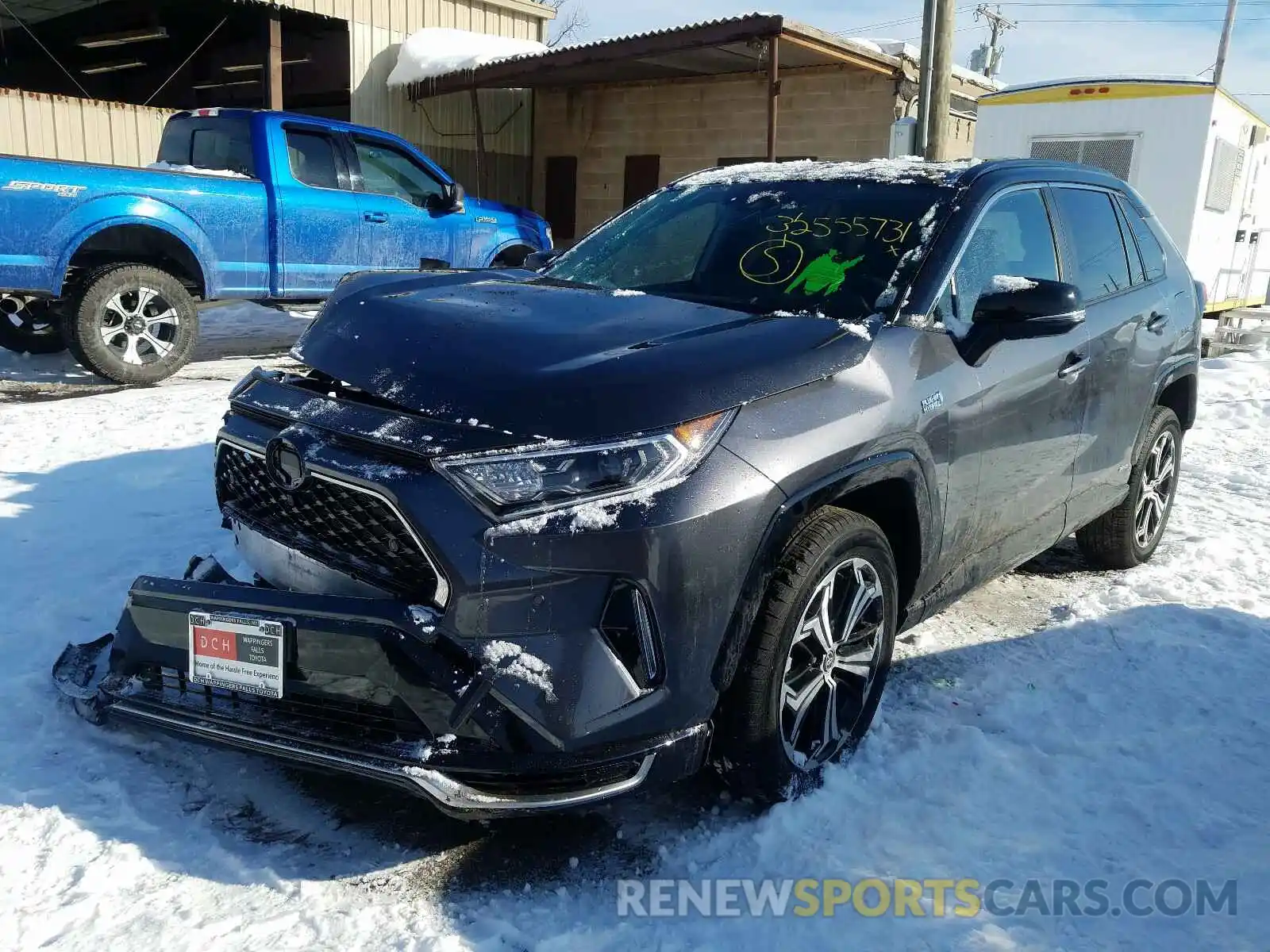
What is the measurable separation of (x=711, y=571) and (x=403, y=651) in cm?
71

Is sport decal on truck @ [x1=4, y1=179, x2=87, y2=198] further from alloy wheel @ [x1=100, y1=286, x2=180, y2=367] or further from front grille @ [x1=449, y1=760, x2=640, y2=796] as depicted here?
front grille @ [x1=449, y1=760, x2=640, y2=796]

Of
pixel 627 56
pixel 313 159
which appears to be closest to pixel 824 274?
pixel 313 159

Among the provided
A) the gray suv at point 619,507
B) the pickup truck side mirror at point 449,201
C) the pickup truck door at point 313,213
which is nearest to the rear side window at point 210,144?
the pickup truck door at point 313,213

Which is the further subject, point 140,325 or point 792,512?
point 140,325

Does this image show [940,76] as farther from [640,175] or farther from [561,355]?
[561,355]

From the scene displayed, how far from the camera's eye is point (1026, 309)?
309 centimetres

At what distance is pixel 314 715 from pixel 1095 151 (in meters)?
11.0

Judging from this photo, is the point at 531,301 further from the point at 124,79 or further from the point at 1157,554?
the point at 124,79

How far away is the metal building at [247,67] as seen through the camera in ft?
42.6

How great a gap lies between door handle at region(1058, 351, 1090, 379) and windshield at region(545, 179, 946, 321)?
783 millimetres

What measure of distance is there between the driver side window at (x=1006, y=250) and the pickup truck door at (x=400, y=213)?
5911 millimetres

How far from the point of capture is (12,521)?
15.0 ft

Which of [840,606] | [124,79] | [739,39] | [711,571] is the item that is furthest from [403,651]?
[124,79]

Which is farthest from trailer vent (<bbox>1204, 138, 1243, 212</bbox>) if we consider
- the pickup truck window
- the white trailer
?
the pickup truck window
